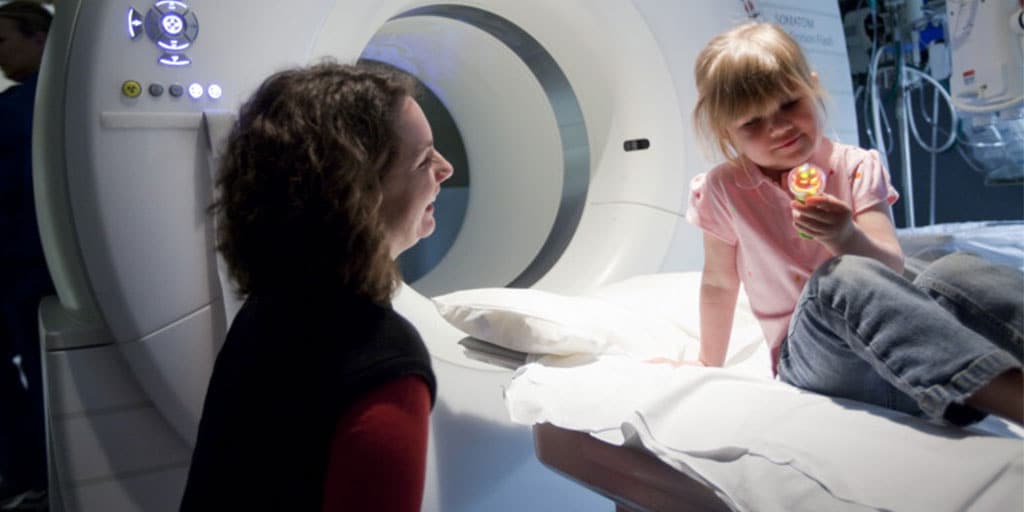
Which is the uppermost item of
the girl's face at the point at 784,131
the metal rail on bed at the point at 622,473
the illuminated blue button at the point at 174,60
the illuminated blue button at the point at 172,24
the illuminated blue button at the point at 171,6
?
the illuminated blue button at the point at 171,6

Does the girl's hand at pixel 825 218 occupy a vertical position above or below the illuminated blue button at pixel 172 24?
below

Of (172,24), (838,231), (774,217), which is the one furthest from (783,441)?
(172,24)

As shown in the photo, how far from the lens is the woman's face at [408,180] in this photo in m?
0.68

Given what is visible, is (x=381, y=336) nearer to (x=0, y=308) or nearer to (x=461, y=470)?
(x=461, y=470)

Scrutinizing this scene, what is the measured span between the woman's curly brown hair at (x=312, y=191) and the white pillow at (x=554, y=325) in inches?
18.4

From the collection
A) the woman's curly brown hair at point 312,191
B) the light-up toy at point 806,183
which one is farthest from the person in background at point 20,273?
the light-up toy at point 806,183

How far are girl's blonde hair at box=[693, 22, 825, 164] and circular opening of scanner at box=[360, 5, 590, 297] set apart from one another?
2.16 feet

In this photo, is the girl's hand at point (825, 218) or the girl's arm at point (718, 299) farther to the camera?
the girl's arm at point (718, 299)

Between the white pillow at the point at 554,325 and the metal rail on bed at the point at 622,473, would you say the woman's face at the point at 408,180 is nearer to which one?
the metal rail on bed at the point at 622,473

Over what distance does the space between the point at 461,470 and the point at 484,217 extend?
1101 millimetres

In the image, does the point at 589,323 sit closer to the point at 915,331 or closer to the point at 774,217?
the point at 774,217

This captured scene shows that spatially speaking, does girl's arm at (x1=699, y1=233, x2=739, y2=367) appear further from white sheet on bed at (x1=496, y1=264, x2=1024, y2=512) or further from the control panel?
the control panel

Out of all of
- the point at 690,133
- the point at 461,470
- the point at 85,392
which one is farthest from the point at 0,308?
the point at 690,133

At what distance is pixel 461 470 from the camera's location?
1.08 metres
